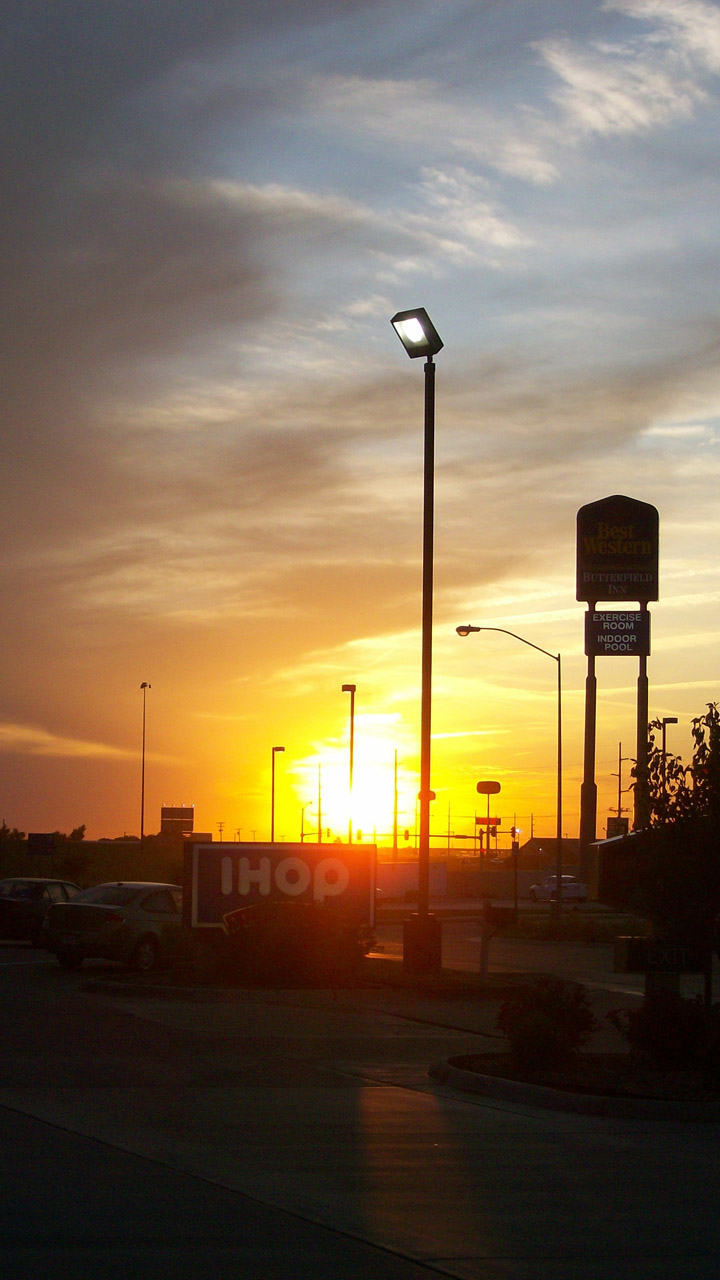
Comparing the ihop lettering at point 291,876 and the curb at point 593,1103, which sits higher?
the ihop lettering at point 291,876

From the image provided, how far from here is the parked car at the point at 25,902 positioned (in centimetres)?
3347

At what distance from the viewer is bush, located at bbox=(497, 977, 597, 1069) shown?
1289cm

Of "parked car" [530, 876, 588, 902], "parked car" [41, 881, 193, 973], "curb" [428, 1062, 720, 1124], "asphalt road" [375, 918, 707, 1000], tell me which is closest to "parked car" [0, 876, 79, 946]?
"asphalt road" [375, 918, 707, 1000]

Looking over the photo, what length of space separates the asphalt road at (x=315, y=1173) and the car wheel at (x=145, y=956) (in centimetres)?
915

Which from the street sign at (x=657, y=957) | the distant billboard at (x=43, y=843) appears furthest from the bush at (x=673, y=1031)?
the distant billboard at (x=43, y=843)

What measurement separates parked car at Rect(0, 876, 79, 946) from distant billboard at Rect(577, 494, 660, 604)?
121 ft

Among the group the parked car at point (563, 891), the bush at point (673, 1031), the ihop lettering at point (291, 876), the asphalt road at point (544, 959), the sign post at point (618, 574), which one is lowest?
the parked car at point (563, 891)

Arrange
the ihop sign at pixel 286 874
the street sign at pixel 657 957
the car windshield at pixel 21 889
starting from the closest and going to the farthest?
the street sign at pixel 657 957, the ihop sign at pixel 286 874, the car windshield at pixel 21 889

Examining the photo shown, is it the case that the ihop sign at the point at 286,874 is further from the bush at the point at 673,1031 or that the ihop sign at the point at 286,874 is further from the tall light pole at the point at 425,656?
the bush at the point at 673,1031

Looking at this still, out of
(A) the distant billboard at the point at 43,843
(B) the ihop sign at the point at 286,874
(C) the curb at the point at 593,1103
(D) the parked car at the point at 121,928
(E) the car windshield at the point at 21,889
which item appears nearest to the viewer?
(C) the curb at the point at 593,1103

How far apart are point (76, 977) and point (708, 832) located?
540 inches

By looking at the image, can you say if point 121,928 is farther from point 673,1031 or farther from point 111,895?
point 673,1031

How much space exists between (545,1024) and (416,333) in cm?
1314

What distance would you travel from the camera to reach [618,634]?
6588 centimetres
